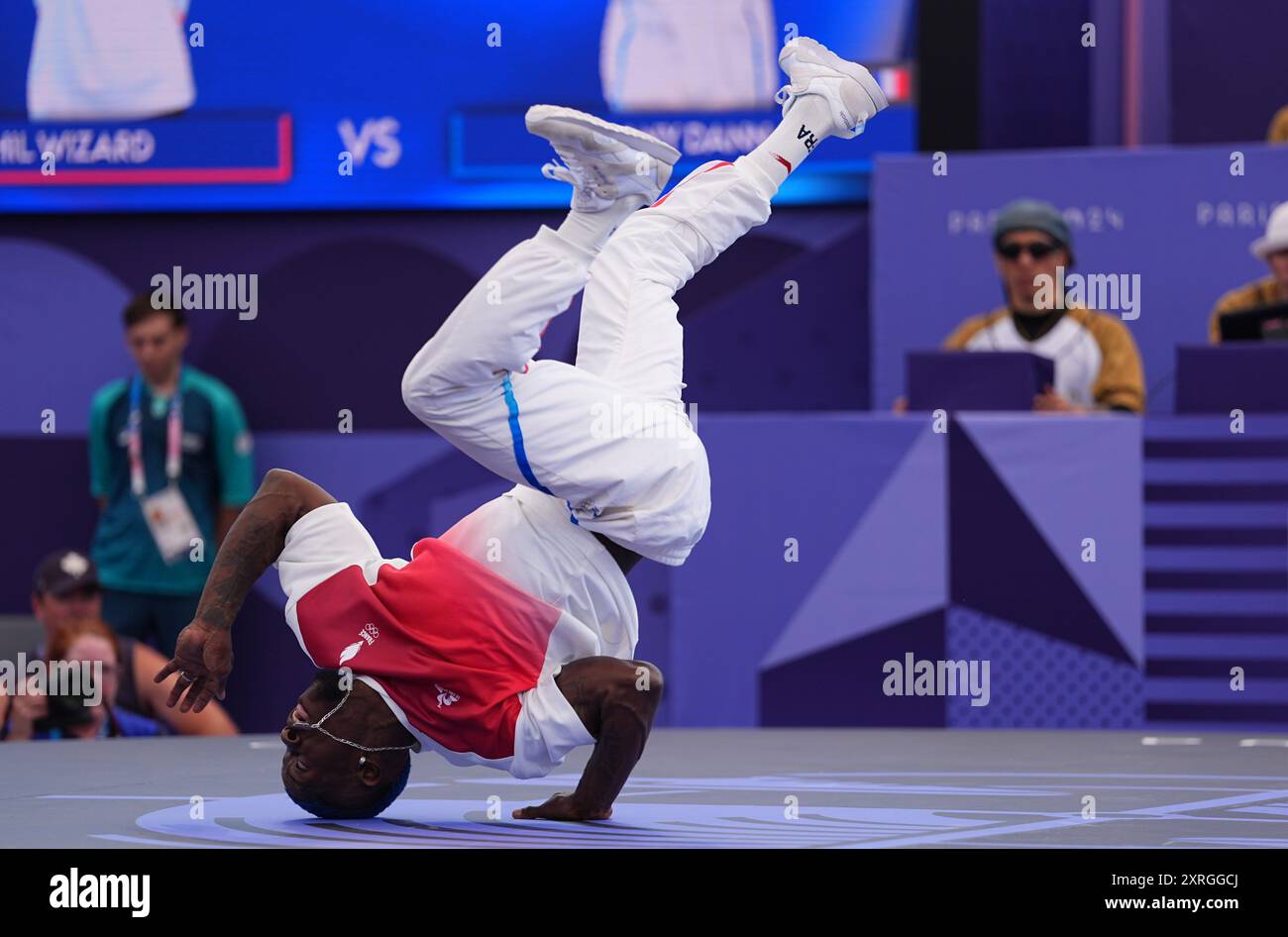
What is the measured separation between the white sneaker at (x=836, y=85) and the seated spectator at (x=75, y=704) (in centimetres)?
257

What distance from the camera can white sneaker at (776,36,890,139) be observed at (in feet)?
12.8

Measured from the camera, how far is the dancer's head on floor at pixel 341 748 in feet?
10.4

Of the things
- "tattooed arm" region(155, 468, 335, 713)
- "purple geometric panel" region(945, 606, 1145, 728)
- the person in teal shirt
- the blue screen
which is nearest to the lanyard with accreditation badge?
the person in teal shirt

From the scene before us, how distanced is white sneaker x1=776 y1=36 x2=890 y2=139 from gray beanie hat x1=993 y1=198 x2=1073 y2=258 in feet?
7.32

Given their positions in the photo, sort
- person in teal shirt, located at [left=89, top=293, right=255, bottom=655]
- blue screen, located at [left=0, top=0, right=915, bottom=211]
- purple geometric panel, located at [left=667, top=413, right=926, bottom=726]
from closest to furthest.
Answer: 1. purple geometric panel, located at [left=667, top=413, right=926, bottom=726]
2. person in teal shirt, located at [left=89, top=293, right=255, bottom=655]
3. blue screen, located at [left=0, top=0, right=915, bottom=211]

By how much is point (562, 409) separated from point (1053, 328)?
316 centimetres

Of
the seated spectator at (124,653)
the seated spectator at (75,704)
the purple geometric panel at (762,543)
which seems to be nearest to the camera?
the seated spectator at (75,704)

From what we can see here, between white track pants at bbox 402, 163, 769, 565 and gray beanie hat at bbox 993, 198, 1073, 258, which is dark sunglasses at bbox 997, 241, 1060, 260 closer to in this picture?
gray beanie hat at bbox 993, 198, 1073, 258

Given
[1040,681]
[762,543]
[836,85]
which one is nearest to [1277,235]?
[1040,681]

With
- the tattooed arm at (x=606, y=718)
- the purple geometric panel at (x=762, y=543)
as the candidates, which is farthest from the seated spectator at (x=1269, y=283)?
the tattooed arm at (x=606, y=718)

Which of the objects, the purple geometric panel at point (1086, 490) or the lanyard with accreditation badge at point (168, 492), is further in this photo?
the lanyard with accreditation badge at point (168, 492)

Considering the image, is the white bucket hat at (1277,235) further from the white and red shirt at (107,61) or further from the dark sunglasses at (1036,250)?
the white and red shirt at (107,61)
